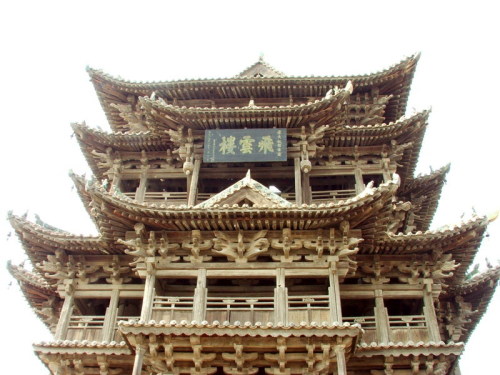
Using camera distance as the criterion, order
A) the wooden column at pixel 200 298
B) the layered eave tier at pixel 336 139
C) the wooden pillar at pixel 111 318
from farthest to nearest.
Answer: the layered eave tier at pixel 336 139 → the wooden pillar at pixel 111 318 → the wooden column at pixel 200 298

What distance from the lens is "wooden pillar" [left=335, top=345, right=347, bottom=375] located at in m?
14.5

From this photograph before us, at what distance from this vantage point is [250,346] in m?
14.9

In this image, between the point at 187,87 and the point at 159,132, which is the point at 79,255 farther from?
the point at 187,87

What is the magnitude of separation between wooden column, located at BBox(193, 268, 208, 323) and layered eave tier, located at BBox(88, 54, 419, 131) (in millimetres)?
8317

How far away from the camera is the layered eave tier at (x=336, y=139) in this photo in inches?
843

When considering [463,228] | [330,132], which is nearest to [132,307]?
[330,132]

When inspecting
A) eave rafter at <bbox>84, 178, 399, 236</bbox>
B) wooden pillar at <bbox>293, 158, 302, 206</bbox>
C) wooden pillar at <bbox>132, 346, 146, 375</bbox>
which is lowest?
wooden pillar at <bbox>132, 346, 146, 375</bbox>

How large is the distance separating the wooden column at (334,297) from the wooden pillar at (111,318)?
622 centimetres

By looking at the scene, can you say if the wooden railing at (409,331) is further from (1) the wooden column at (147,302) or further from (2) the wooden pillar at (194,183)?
(2) the wooden pillar at (194,183)

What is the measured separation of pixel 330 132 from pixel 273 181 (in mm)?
2658

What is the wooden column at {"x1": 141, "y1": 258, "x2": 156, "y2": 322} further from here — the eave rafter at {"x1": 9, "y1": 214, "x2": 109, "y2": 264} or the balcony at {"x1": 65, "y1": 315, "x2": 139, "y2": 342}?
the eave rafter at {"x1": 9, "y1": 214, "x2": 109, "y2": 264}

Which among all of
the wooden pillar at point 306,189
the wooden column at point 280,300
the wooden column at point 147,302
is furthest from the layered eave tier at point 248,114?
the wooden column at point 280,300

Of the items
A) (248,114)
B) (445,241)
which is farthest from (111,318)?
(445,241)

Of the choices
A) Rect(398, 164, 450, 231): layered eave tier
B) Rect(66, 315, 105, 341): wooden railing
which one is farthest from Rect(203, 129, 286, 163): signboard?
Rect(66, 315, 105, 341): wooden railing
